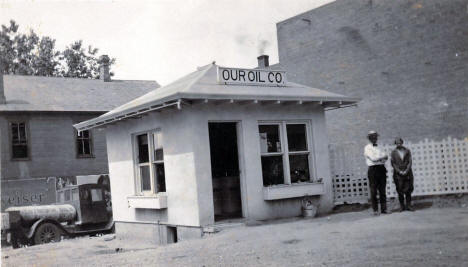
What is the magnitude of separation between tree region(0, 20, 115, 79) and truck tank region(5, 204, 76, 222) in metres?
26.1

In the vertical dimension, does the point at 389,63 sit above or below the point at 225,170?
above

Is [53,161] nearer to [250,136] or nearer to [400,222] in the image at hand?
[250,136]

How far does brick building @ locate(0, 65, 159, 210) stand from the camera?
A: 24.2m

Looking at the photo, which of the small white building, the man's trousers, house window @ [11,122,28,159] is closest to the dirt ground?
the man's trousers

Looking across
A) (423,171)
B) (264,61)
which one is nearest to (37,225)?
(423,171)

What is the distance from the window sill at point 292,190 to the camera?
12133 millimetres

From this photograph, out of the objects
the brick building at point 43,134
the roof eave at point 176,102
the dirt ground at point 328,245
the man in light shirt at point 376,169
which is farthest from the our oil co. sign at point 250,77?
the brick building at point 43,134

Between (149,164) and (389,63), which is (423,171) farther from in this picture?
(389,63)

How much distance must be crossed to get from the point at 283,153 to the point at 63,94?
17.8m

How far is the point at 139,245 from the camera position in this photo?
13.5m

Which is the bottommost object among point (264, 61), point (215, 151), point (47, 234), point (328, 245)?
point (47, 234)

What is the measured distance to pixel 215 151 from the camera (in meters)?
14.6

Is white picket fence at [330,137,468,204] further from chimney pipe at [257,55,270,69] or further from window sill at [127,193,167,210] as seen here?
chimney pipe at [257,55,270,69]

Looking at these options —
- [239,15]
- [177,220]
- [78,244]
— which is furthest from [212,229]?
[78,244]
